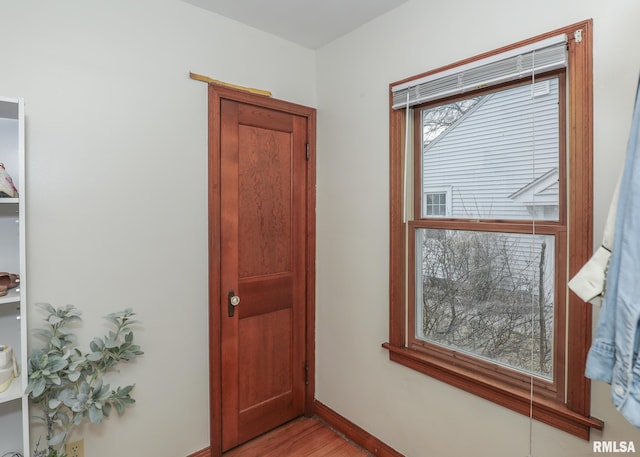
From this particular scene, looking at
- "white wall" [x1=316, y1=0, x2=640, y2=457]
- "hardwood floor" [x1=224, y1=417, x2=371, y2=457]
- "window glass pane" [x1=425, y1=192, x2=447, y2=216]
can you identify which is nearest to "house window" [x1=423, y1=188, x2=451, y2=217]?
"window glass pane" [x1=425, y1=192, x2=447, y2=216]

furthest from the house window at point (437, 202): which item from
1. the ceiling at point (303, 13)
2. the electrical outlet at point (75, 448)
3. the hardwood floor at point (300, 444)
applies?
the electrical outlet at point (75, 448)

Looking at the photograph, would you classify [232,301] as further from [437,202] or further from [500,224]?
[500,224]

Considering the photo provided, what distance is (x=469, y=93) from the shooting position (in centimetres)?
170

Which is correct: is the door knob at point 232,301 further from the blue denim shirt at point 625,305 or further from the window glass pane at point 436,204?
the blue denim shirt at point 625,305

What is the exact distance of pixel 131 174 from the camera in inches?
69.9

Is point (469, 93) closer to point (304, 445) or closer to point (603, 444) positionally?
point (603, 444)

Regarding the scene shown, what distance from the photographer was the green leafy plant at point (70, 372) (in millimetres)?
1423

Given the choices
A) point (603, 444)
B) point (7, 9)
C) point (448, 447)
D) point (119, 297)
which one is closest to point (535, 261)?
point (603, 444)

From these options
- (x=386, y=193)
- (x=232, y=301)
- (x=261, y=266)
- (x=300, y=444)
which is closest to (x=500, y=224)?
(x=386, y=193)

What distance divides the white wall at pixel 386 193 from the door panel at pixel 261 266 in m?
0.19

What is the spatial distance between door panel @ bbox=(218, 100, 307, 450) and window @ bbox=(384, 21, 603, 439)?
27.9 inches

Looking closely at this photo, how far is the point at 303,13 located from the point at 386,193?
111 centimetres

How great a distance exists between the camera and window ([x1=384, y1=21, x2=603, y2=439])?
135 centimetres

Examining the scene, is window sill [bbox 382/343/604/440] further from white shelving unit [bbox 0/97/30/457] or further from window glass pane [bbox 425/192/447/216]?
Result: white shelving unit [bbox 0/97/30/457]
